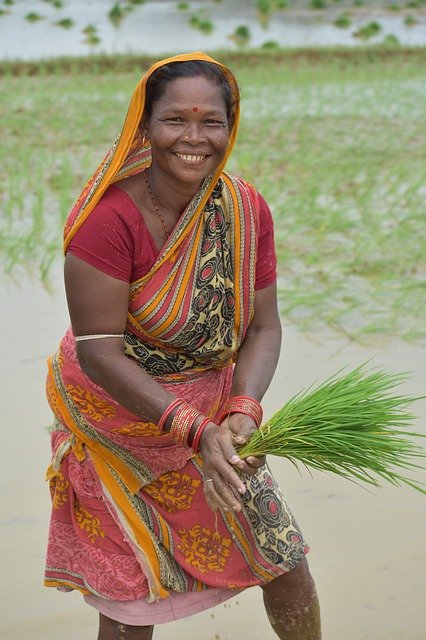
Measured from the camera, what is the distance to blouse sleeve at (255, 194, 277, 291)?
2.47 m

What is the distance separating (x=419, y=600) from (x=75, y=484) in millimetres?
1147

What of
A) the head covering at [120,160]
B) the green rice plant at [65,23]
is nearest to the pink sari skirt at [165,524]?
the head covering at [120,160]

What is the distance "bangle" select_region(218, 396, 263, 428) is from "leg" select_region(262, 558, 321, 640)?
1.26 ft

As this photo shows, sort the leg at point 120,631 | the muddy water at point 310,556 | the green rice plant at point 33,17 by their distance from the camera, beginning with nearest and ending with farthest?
the leg at point 120,631 → the muddy water at point 310,556 → the green rice plant at point 33,17

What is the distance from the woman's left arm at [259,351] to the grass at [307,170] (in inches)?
97.7

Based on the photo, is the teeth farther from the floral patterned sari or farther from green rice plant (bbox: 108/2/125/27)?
green rice plant (bbox: 108/2/125/27)

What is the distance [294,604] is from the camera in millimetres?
2520

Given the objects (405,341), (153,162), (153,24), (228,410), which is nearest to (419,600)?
(228,410)

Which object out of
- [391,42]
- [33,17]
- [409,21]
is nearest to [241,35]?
[391,42]

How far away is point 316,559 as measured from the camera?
3350 millimetres

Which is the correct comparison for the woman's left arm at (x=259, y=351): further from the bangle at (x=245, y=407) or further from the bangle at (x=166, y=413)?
the bangle at (x=166, y=413)

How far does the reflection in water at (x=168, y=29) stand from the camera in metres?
17.8

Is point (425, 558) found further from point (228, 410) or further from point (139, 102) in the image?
point (139, 102)

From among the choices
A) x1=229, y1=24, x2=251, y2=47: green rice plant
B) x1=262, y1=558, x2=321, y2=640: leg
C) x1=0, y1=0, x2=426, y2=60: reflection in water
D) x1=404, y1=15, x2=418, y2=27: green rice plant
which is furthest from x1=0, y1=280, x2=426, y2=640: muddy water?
x1=404, y1=15, x2=418, y2=27: green rice plant
